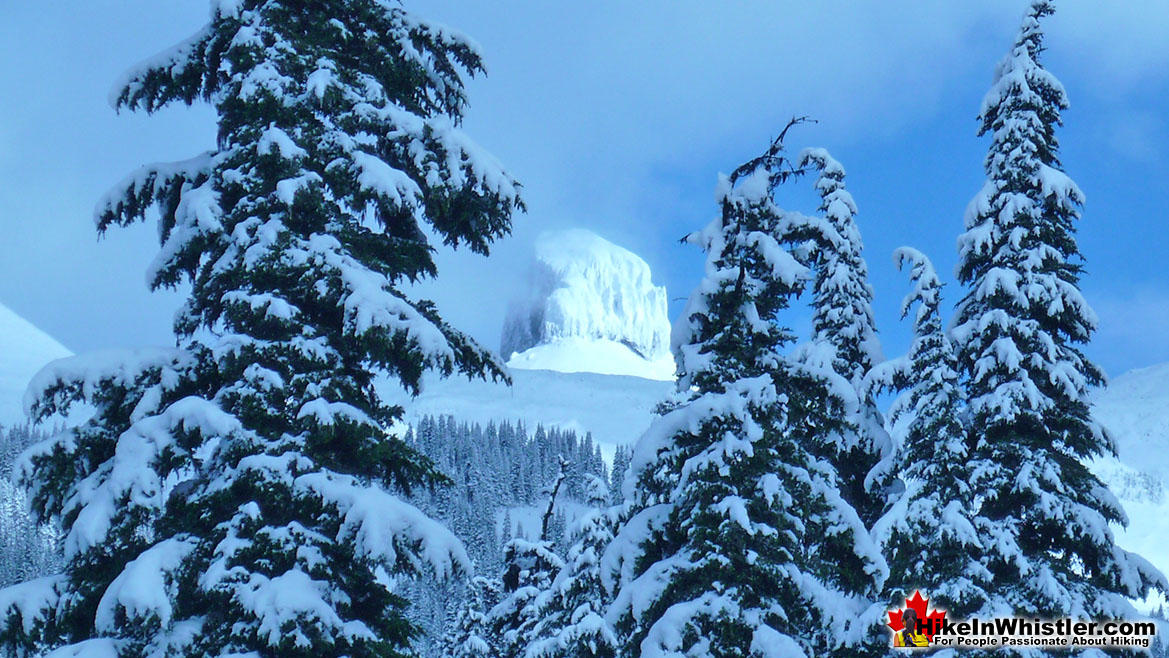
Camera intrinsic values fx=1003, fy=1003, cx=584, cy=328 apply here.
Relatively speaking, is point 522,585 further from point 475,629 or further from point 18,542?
point 18,542

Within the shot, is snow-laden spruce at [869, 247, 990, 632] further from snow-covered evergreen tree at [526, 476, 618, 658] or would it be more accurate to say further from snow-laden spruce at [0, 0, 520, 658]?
snow-laden spruce at [0, 0, 520, 658]

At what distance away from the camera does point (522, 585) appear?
3064 cm

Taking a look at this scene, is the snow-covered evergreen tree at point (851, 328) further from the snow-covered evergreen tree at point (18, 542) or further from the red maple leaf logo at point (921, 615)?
the snow-covered evergreen tree at point (18, 542)

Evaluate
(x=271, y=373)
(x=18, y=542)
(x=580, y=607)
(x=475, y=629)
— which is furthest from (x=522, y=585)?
(x=18, y=542)

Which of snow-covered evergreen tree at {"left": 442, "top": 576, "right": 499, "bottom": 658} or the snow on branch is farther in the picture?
snow-covered evergreen tree at {"left": 442, "top": 576, "right": 499, "bottom": 658}

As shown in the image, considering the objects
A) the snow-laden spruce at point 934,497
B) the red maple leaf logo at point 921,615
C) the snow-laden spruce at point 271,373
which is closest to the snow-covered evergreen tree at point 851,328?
the snow-laden spruce at point 934,497

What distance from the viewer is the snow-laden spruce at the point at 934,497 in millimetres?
16875

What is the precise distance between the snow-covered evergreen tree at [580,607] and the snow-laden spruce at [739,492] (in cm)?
701

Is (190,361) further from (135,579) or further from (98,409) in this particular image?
(135,579)

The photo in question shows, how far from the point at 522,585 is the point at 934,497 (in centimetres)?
1602

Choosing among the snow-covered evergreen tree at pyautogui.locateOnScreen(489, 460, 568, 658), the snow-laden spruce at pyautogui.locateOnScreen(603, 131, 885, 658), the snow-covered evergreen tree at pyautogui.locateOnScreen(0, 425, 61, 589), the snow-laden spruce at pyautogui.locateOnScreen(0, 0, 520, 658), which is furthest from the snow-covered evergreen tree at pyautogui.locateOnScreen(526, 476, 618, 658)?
the snow-covered evergreen tree at pyautogui.locateOnScreen(0, 425, 61, 589)

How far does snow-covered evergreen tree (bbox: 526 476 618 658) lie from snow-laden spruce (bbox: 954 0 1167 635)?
8255 mm

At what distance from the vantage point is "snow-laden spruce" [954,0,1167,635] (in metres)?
16.9

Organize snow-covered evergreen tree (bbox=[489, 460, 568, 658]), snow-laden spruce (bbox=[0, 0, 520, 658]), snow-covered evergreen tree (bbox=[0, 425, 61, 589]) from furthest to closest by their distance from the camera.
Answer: snow-covered evergreen tree (bbox=[0, 425, 61, 589]) → snow-covered evergreen tree (bbox=[489, 460, 568, 658]) → snow-laden spruce (bbox=[0, 0, 520, 658])
